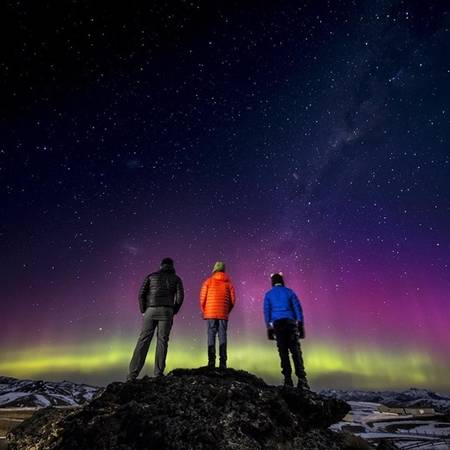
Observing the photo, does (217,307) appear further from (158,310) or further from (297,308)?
(297,308)

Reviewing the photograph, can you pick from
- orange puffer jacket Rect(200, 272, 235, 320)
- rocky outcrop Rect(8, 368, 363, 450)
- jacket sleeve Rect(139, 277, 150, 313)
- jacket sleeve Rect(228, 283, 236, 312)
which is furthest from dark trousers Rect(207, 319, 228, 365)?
rocky outcrop Rect(8, 368, 363, 450)

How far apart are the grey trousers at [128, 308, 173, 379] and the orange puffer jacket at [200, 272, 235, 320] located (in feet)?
3.26

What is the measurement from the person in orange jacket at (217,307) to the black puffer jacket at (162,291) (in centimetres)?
78

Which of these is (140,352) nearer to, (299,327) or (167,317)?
(167,317)

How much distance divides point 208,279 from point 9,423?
185 inches

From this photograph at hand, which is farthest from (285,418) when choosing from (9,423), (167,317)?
(9,423)

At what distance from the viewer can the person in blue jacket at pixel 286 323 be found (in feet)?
25.2

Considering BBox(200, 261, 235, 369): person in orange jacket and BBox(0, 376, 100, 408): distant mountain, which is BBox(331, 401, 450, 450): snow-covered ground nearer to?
BBox(200, 261, 235, 369): person in orange jacket

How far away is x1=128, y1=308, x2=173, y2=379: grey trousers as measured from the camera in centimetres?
655

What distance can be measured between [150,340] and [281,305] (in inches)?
132

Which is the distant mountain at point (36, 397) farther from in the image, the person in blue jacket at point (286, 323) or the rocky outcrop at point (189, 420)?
the rocky outcrop at point (189, 420)

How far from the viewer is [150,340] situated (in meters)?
6.87

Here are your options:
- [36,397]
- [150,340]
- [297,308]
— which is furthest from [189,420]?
[36,397]

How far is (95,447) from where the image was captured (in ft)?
11.5
